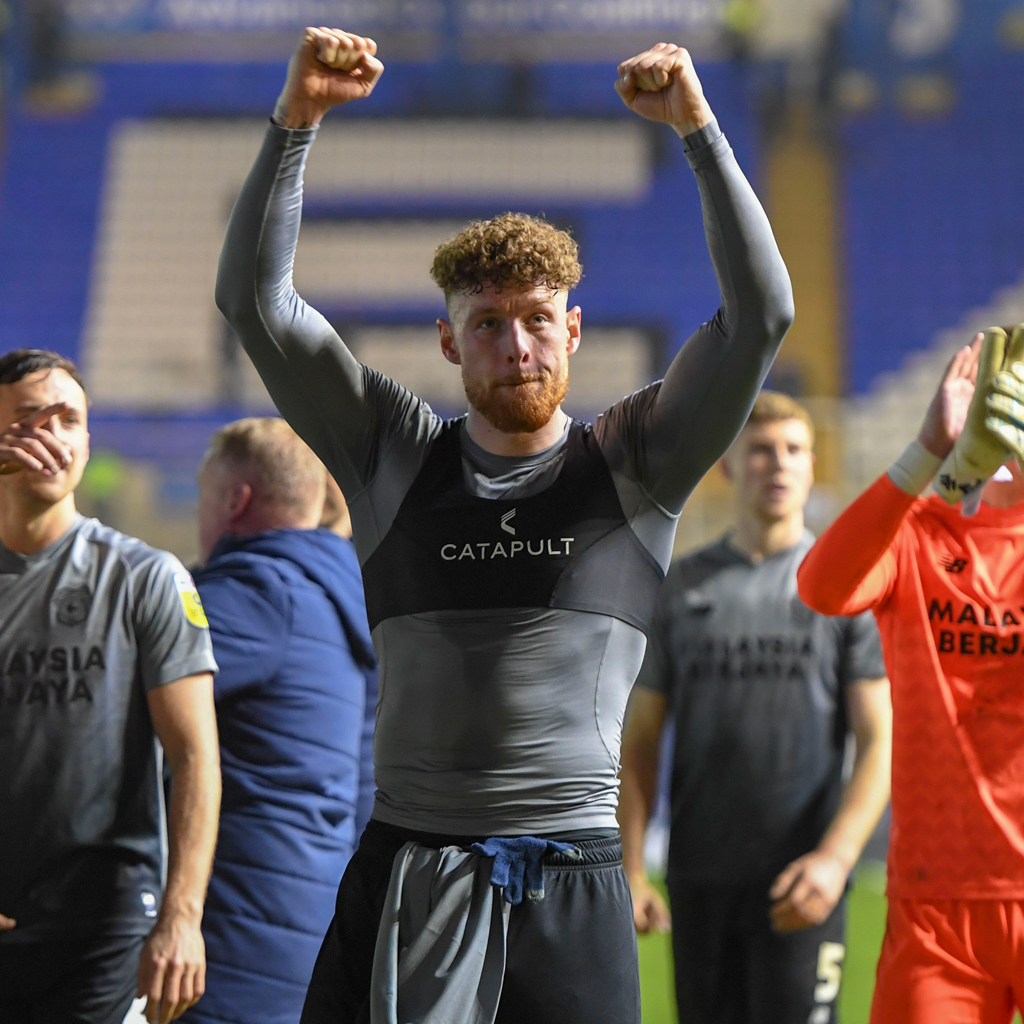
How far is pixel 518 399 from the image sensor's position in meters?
2.20

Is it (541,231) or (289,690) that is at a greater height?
(541,231)

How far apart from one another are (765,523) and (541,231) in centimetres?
194

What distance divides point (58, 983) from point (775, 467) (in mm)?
2423

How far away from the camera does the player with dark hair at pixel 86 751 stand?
2.60 m

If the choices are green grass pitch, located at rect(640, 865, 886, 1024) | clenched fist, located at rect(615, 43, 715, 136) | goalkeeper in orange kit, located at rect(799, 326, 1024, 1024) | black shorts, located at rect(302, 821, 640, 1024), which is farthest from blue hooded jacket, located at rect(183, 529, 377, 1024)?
green grass pitch, located at rect(640, 865, 886, 1024)

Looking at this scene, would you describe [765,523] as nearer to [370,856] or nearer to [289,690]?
[289,690]

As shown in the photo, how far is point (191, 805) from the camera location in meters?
2.67

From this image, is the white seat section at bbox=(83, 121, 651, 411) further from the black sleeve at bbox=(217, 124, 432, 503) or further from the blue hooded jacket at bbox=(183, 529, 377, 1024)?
the black sleeve at bbox=(217, 124, 432, 503)

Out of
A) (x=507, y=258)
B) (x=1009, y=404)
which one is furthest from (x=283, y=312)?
(x=1009, y=404)

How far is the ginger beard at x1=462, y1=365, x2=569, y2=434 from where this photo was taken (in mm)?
2195

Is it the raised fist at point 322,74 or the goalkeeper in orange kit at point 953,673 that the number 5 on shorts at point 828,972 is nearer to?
the goalkeeper in orange kit at point 953,673

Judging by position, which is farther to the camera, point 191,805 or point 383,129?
point 383,129

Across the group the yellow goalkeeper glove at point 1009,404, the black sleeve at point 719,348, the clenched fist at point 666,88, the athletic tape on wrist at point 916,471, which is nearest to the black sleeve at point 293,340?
the black sleeve at point 719,348

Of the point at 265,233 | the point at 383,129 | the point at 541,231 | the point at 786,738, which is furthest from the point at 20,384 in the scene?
the point at 383,129
